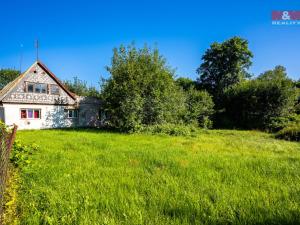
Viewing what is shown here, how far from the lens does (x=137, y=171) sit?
5.95 meters

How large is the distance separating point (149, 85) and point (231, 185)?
16040mm

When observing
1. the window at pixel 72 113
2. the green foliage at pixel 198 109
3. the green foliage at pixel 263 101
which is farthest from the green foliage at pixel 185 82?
the window at pixel 72 113

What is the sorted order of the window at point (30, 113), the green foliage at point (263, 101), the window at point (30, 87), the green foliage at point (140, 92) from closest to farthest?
the green foliage at point (140, 92), the window at point (30, 113), the window at point (30, 87), the green foliage at point (263, 101)

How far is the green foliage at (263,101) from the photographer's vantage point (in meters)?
23.0

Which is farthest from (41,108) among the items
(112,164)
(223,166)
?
(223,166)

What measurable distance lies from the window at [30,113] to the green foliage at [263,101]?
20.6m

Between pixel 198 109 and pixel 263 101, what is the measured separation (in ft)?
24.1

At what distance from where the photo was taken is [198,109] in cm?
2223

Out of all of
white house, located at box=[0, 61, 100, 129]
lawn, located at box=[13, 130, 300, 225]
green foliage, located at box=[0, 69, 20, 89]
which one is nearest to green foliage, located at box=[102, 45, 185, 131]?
white house, located at box=[0, 61, 100, 129]

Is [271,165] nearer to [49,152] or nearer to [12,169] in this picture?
[12,169]

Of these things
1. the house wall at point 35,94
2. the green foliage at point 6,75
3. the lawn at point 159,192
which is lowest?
the lawn at point 159,192

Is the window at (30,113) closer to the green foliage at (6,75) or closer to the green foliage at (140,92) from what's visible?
the green foliage at (140,92)

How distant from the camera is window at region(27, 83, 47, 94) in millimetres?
21719

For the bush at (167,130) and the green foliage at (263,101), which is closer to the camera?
the bush at (167,130)
